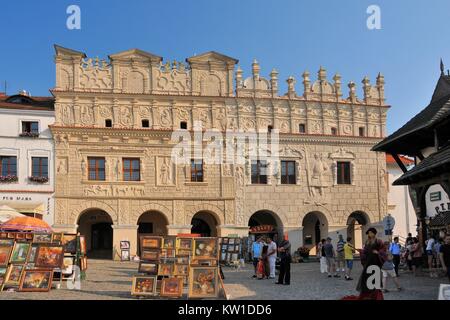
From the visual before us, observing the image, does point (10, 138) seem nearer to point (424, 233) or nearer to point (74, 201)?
point (74, 201)

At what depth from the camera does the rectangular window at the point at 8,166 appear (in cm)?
3064

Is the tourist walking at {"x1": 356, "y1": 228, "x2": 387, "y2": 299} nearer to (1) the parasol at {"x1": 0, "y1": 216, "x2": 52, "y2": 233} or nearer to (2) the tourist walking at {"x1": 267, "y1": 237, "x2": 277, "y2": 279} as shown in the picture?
(2) the tourist walking at {"x1": 267, "y1": 237, "x2": 277, "y2": 279}

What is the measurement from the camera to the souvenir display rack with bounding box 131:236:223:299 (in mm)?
13570

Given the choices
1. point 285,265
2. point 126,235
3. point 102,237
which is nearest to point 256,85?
point 126,235

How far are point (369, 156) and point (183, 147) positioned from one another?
11189 millimetres

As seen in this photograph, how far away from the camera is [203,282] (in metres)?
13.6

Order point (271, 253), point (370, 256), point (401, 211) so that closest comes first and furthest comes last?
point (370, 256)
point (271, 253)
point (401, 211)

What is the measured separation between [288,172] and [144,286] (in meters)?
20.8

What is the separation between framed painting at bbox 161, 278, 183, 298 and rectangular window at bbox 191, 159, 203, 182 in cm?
1884

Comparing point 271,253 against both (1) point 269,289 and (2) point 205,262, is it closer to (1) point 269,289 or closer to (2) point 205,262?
(1) point 269,289

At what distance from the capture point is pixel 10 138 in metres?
30.9

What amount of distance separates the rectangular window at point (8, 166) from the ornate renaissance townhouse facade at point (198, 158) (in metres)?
2.17

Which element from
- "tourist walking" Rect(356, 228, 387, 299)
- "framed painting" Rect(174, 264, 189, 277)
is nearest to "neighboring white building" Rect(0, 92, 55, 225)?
"framed painting" Rect(174, 264, 189, 277)

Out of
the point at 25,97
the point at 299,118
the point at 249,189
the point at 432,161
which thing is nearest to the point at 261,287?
the point at 432,161
